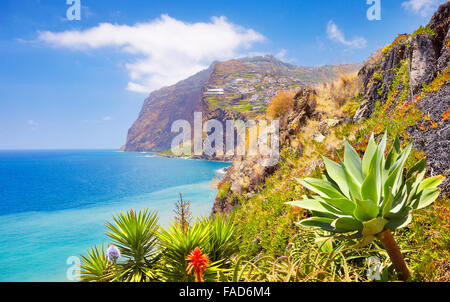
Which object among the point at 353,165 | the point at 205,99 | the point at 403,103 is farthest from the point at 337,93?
the point at 205,99

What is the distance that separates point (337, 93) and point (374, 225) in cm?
1070

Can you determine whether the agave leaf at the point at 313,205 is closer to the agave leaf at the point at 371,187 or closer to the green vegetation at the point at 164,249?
the agave leaf at the point at 371,187

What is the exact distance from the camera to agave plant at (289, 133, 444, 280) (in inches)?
58.2

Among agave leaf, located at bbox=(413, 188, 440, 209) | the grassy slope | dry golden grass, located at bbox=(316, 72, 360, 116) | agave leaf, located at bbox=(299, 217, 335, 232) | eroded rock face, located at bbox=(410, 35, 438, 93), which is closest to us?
agave leaf, located at bbox=(413, 188, 440, 209)

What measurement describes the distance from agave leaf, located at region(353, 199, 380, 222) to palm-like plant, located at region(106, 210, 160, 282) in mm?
2540

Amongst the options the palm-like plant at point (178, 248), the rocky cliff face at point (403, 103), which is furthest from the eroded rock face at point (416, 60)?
the palm-like plant at point (178, 248)

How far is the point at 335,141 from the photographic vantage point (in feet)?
21.9

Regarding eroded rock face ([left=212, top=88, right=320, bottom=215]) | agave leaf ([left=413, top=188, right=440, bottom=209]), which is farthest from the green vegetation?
eroded rock face ([left=212, top=88, right=320, bottom=215])

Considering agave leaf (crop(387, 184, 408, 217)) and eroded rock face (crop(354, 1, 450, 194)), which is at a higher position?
eroded rock face (crop(354, 1, 450, 194))

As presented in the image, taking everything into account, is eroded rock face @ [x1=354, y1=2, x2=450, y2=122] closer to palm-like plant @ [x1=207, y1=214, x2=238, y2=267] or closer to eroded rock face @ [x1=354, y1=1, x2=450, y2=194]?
eroded rock face @ [x1=354, y1=1, x2=450, y2=194]

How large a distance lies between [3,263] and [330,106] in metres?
22.3

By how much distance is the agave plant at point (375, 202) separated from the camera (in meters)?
1.48
